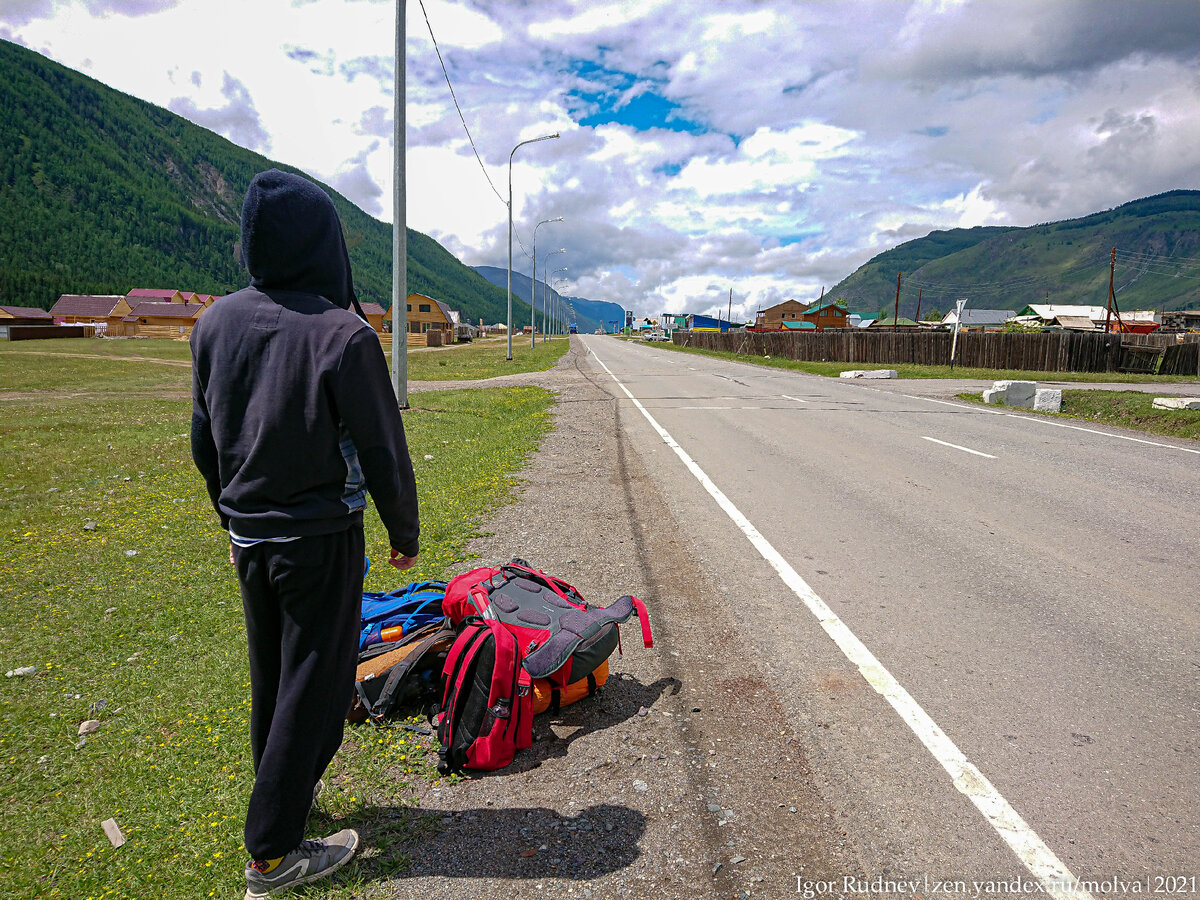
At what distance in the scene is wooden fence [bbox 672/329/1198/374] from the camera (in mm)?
30656

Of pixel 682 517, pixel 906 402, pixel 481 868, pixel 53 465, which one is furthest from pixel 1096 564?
pixel 906 402

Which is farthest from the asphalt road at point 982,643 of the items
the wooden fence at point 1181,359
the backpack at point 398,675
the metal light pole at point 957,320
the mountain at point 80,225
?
the mountain at point 80,225

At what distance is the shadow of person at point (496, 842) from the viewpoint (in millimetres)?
2438

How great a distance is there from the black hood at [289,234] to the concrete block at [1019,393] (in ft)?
61.8

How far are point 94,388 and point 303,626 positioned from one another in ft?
76.0

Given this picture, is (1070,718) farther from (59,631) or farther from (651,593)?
(59,631)

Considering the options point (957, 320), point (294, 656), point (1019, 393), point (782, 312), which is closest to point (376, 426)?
point (294, 656)

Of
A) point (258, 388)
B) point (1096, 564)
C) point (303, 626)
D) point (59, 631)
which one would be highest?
point (258, 388)

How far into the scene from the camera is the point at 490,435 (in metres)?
12.4

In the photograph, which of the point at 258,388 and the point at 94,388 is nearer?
the point at 258,388

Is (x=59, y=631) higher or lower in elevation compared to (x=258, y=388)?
lower

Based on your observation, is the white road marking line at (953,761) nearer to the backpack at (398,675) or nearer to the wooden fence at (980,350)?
the backpack at (398,675)

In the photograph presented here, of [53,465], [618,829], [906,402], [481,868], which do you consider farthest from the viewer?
[906,402]

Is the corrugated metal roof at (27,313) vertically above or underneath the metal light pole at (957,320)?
above
